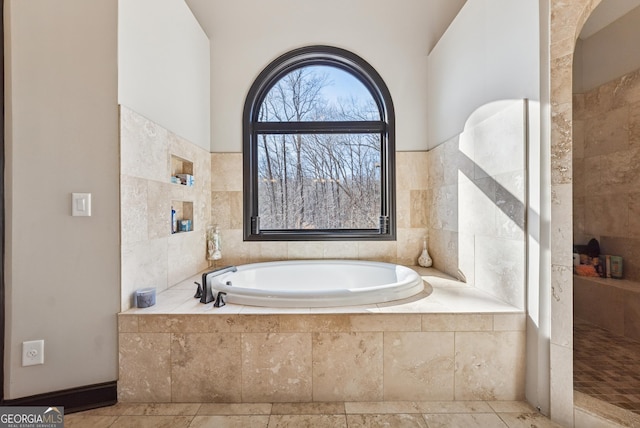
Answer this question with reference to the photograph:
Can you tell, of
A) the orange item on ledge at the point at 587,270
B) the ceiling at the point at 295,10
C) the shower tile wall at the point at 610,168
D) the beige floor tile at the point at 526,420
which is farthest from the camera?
the ceiling at the point at 295,10

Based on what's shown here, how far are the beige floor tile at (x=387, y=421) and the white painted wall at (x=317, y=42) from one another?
1.94 metres

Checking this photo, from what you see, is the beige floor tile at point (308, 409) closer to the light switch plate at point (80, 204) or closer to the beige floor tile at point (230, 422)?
the beige floor tile at point (230, 422)

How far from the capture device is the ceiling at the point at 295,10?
2.43 m

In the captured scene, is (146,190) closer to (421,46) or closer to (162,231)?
(162,231)

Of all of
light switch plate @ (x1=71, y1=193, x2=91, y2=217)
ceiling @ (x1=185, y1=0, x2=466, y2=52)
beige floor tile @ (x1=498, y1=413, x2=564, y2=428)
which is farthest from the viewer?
ceiling @ (x1=185, y1=0, x2=466, y2=52)

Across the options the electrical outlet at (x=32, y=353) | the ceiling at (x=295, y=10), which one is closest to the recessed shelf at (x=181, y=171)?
the electrical outlet at (x=32, y=353)

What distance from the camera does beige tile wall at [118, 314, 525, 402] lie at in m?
1.40

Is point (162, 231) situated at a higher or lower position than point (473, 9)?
lower

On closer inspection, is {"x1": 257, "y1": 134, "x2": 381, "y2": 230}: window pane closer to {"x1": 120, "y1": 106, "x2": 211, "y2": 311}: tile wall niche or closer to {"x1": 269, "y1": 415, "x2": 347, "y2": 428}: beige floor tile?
{"x1": 120, "y1": 106, "x2": 211, "y2": 311}: tile wall niche

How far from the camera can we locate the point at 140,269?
1.57 m

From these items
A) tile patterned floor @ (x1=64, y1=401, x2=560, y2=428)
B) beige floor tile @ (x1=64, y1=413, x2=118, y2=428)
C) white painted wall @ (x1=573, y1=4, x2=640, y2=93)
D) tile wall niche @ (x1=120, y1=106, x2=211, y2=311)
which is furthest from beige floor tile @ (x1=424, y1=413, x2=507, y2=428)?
white painted wall @ (x1=573, y1=4, x2=640, y2=93)

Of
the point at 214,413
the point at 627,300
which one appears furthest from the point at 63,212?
the point at 627,300

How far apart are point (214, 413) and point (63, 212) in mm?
1188

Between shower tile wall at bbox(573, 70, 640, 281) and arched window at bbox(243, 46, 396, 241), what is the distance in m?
1.54
